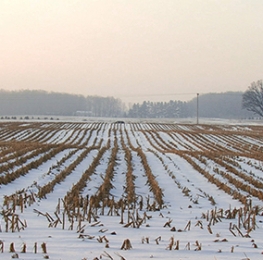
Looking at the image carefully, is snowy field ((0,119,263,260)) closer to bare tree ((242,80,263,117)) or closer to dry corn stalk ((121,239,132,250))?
dry corn stalk ((121,239,132,250))

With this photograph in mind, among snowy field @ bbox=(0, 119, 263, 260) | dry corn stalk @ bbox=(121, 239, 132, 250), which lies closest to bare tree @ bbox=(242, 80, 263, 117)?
snowy field @ bbox=(0, 119, 263, 260)

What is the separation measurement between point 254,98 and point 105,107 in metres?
110

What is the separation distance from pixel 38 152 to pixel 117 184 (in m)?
6.83

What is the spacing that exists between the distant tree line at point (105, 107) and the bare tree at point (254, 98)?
204 feet

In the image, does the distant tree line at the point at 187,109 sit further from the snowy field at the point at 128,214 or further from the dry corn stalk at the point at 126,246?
the dry corn stalk at the point at 126,246

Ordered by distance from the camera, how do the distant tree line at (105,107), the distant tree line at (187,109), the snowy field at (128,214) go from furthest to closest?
1. the distant tree line at (105,107)
2. the distant tree line at (187,109)
3. the snowy field at (128,214)

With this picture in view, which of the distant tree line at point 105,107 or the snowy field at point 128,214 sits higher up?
the distant tree line at point 105,107

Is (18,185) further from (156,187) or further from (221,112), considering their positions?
(221,112)

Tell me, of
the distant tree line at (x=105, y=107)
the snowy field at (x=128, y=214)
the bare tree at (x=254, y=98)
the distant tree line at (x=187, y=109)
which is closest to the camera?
the snowy field at (x=128, y=214)

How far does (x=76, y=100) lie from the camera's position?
638 feet

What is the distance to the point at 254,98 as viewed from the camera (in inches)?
3556

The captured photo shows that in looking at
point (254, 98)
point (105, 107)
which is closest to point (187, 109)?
point (105, 107)

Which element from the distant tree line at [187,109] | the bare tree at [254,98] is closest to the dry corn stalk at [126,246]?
the bare tree at [254,98]

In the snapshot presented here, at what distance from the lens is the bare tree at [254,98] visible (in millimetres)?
88756
